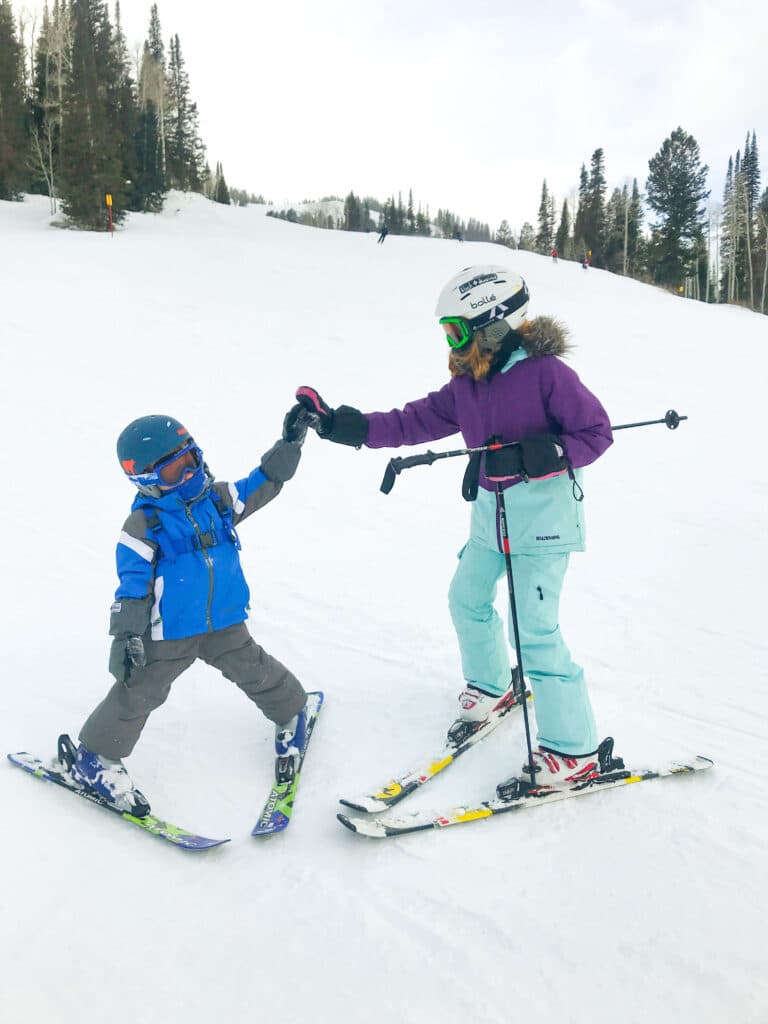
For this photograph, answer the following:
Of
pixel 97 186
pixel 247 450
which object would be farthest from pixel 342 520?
pixel 97 186

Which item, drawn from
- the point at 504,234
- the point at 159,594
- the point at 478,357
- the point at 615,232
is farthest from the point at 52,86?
the point at 504,234

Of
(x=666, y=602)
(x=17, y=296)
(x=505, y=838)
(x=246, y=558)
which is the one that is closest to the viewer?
(x=505, y=838)

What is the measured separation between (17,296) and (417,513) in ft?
32.3

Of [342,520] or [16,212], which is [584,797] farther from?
[16,212]

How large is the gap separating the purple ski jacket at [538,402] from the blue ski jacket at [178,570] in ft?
3.72

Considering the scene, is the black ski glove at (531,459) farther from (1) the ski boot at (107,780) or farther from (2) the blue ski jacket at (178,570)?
(1) the ski boot at (107,780)

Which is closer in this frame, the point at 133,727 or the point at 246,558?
the point at 133,727

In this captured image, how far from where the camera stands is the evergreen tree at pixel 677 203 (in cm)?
4194

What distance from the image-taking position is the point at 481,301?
2.66 meters

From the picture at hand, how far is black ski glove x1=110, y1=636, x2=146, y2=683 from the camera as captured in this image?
245 centimetres

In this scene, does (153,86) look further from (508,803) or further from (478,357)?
(508,803)

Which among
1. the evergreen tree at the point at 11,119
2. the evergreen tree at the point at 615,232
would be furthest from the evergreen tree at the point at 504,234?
the evergreen tree at the point at 11,119

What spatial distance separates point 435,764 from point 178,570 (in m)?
1.38

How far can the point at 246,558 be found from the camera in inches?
204
